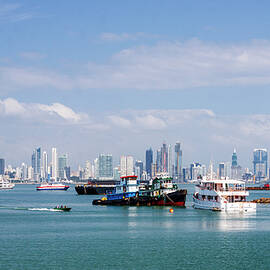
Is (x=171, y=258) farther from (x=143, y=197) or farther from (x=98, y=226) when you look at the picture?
(x=143, y=197)

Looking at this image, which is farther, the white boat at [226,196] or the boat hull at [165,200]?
the boat hull at [165,200]

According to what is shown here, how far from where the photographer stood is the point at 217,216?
382 ft

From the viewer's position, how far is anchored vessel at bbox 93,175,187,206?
490ft

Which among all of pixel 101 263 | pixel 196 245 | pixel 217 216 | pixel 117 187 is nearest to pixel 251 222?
pixel 217 216

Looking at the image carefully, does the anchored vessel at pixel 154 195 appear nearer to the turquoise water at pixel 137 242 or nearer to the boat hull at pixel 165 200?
the boat hull at pixel 165 200

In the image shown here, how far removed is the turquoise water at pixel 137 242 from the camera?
65.2 m

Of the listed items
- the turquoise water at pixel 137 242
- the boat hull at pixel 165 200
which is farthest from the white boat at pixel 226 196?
the boat hull at pixel 165 200

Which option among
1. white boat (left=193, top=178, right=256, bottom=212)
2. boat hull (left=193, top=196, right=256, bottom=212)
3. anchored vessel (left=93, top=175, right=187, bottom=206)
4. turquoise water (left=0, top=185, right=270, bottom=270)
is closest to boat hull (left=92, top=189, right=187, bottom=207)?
anchored vessel (left=93, top=175, right=187, bottom=206)

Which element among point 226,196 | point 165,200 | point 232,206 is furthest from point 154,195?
point 232,206

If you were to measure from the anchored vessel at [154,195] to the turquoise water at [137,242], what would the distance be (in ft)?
86.1

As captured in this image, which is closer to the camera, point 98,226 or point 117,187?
point 98,226

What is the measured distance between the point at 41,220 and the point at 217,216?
35.4m

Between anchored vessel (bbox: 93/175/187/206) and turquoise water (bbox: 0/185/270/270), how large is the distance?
26.2 metres

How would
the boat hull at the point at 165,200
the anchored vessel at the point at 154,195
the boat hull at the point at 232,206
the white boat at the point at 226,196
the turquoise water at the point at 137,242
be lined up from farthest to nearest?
1. the anchored vessel at the point at 154,195
2. the boat hull at the point at 165,200
3. the white boat at the point at 226,196
4. the boat hull at the point at 232,206
5. the turquoise water at the point at 137,242
